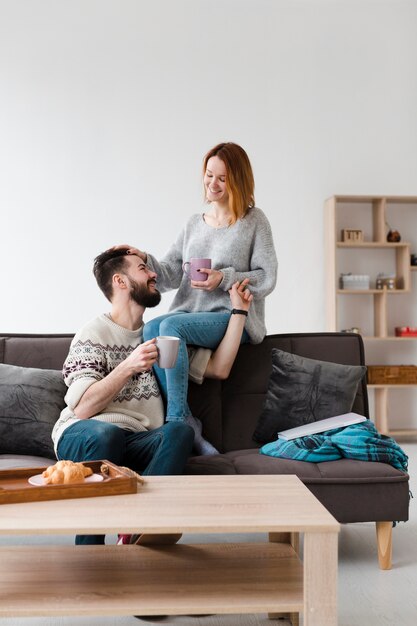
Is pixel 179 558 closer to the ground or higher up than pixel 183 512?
closer to the ground

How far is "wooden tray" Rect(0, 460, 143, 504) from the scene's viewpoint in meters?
1.79

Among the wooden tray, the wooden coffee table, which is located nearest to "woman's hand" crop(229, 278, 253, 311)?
the wooden coffee table

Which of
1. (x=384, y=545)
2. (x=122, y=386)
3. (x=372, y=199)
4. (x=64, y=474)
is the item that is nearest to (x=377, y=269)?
(x=372, y=199)

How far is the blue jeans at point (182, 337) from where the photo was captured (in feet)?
9.02

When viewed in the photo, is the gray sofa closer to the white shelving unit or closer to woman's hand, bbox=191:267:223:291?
woman's hand, bbox=191:267:223:291

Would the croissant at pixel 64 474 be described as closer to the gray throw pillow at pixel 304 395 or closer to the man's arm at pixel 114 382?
the man's arm at pixel 114 382

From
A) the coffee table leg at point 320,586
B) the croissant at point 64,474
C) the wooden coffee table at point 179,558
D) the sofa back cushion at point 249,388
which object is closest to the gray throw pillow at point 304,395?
the sofa back cushion at point 249,388

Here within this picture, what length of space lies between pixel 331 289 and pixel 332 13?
2148mm

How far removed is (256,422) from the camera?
3.03 m

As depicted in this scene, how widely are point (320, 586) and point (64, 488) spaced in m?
0.64

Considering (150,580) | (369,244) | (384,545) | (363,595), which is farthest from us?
(369,244)

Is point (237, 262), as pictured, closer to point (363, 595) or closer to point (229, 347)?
point (229, 347)

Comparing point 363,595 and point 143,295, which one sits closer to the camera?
point 363,595

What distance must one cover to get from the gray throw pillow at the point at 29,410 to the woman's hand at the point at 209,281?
2.09 feet
